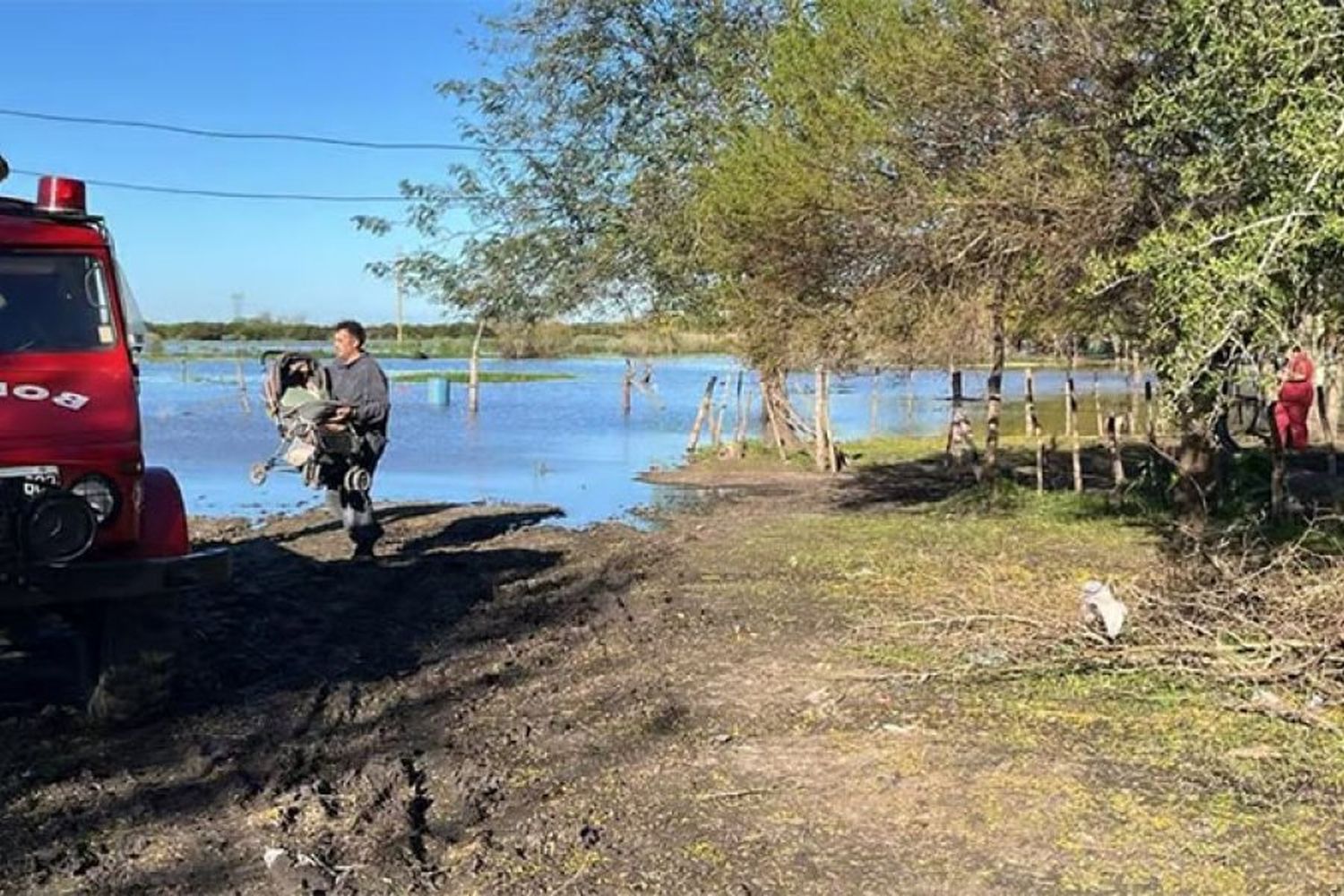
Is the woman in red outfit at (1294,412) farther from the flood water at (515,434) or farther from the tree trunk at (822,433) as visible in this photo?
the tree trunk at (822,433)

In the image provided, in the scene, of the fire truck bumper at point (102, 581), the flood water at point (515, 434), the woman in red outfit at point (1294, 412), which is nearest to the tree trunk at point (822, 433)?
the flood water at point (515, 434)

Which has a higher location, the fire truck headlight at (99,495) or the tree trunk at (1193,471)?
the fire truck headlight at (99,495)

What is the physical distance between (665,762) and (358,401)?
605 cm

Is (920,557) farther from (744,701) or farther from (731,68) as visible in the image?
(731,68)

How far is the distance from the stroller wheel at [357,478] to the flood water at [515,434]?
8.77 feet

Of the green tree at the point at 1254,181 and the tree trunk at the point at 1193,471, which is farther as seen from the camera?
the tree trunk at the point at 1193,471

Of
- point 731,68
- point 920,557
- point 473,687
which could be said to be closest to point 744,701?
point 473,687

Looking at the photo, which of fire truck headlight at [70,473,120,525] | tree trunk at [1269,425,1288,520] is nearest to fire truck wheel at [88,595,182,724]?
fire truck headlight at [70,473,120,525]

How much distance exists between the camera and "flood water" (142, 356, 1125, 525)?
1795 centimetres

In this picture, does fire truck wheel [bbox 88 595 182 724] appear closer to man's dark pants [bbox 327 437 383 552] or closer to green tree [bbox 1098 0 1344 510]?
man's dark pants [bbox 327 437 383 552]

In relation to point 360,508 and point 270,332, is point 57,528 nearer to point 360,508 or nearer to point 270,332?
point 360,508

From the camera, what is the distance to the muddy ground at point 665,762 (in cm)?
446

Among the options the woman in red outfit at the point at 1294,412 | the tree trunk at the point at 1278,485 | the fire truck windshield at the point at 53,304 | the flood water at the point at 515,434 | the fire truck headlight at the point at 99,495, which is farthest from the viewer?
the flood water at the point at 515,434

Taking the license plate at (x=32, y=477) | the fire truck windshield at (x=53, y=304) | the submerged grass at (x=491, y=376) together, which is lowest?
the license plate at (x=32, y=477)
